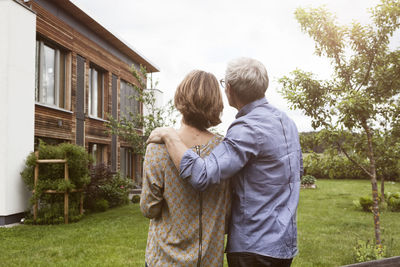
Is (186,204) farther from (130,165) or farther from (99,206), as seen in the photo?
(130,165)

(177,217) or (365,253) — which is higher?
(177,217)

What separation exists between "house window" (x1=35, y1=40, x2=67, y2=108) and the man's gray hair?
1080cm

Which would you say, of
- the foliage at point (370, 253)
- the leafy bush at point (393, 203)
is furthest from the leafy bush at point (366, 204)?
the foliage at point (370, 253)

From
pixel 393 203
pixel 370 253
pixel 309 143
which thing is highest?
pixel 309 143

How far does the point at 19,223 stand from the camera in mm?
9664

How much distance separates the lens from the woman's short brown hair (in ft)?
6.23

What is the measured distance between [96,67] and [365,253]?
44.1 ft

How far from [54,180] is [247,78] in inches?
350

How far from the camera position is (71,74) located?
13383 millimetres

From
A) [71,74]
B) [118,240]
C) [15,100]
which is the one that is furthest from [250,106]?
[71,74]

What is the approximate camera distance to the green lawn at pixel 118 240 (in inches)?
238

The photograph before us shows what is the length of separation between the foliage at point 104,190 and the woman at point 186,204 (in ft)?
35.4

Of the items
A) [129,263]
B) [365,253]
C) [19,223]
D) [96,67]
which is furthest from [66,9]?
[365,253]

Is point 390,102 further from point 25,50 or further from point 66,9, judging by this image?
point 66,9
